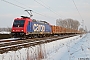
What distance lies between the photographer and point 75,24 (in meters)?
140

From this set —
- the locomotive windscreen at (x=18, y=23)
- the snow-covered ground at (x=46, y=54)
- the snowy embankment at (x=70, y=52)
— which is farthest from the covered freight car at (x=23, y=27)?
the snow-covered ground at (x=46, y=54)

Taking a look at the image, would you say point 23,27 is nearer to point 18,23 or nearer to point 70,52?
point 18,23

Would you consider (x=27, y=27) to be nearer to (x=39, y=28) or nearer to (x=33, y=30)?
(x=33, y=30)

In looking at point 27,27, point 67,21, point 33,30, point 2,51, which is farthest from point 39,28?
point 67,21

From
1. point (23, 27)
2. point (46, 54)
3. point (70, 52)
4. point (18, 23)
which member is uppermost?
point (18, 23)

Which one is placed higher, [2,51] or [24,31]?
[24,31]

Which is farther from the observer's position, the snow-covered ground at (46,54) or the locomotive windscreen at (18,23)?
the locomotive windscreen at (18,23)

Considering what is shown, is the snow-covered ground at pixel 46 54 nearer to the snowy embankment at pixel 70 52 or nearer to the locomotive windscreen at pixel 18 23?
the snowy embankment at pixel 70 52

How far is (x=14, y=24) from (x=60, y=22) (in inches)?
4543

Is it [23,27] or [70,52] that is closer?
[70,52]

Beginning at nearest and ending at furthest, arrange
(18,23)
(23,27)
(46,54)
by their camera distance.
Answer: (46,54), (23,27), (18,23)

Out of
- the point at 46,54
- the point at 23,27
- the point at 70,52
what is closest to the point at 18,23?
the point at 23,27

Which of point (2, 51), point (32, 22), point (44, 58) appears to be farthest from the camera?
point (32, 22)

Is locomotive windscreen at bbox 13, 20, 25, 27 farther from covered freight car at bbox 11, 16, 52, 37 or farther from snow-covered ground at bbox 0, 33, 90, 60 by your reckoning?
snow-covered ground at bbox 0, 33, 90, 60
